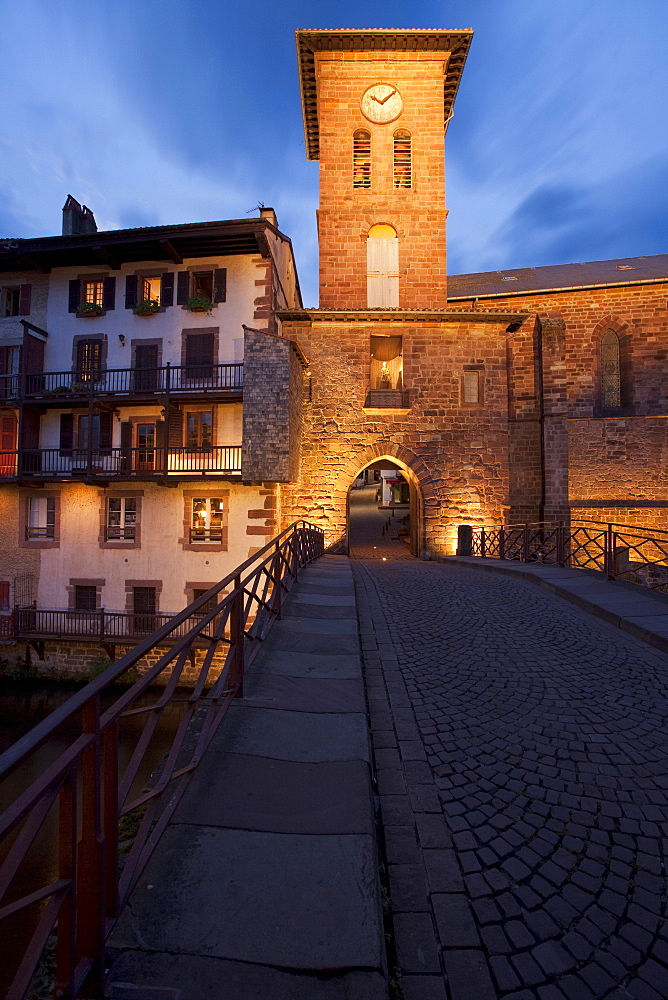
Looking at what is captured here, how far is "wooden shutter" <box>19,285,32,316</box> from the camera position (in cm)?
1455

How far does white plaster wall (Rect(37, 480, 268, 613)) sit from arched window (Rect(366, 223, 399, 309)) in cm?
880

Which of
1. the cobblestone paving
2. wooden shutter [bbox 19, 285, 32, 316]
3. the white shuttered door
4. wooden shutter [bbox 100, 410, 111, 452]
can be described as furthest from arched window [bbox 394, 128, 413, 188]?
the cobblestone paving

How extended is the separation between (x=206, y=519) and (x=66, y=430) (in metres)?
5.83

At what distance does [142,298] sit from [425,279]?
33.1 ft

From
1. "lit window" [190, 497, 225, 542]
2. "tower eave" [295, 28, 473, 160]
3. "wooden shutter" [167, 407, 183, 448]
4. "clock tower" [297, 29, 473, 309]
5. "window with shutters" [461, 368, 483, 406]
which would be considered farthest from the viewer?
"clock tower" [297, 29, 473, 309]

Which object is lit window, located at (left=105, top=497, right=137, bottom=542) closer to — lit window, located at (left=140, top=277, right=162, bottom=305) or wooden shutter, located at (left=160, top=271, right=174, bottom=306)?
wooden shutter, located at (left=160, top=271, right=174, bottom=306)

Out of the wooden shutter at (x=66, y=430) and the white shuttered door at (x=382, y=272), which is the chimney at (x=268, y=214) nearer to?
the white shuttered door at (x=382, y=272)

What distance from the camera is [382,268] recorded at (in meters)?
16.0

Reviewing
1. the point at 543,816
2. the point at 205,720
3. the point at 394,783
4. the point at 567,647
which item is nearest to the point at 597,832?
the point at 543,816

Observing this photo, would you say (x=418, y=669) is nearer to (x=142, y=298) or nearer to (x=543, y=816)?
(x=543, y=816)

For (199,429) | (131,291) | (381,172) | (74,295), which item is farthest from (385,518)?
(74,295)

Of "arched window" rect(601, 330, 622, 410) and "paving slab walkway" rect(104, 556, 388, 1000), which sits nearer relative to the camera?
"paving slab walkway" rect(104, 556, 388, 1000)

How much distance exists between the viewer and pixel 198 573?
13250 mm

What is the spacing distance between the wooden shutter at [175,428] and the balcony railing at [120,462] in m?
0.38
